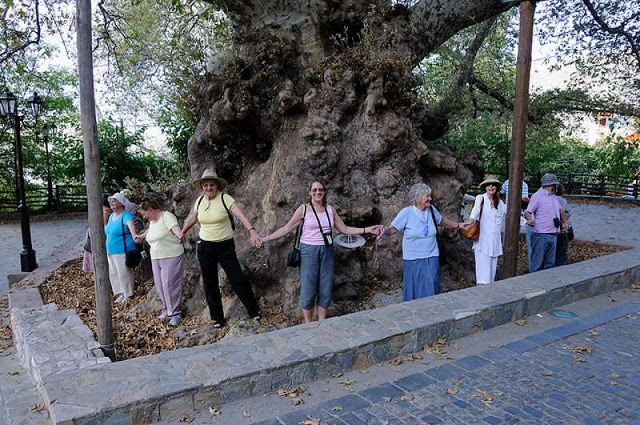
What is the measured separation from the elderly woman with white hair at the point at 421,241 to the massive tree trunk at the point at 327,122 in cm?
105

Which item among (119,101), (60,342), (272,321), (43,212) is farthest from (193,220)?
(119,101)

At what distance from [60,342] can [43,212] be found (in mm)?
17786

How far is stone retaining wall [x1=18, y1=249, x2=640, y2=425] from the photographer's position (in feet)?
11.2

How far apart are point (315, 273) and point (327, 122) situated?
8.62ft

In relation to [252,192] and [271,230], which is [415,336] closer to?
[271,230]

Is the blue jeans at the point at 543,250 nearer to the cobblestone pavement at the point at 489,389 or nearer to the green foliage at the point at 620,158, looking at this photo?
the cobblestone pavement at the point at 489,389

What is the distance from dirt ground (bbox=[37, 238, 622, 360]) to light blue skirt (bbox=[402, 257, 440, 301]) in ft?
2.74

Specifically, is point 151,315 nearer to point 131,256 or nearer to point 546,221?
point 131,256

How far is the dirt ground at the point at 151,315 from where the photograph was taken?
5.82 m

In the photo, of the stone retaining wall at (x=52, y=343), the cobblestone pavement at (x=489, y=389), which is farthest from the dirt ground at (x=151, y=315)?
the cobblestone pavement at (x=489, y=389)

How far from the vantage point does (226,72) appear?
797cm

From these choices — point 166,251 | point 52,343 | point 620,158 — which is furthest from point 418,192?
point 620,158

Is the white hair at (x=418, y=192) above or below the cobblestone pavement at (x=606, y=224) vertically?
above

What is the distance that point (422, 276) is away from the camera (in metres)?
6.01
